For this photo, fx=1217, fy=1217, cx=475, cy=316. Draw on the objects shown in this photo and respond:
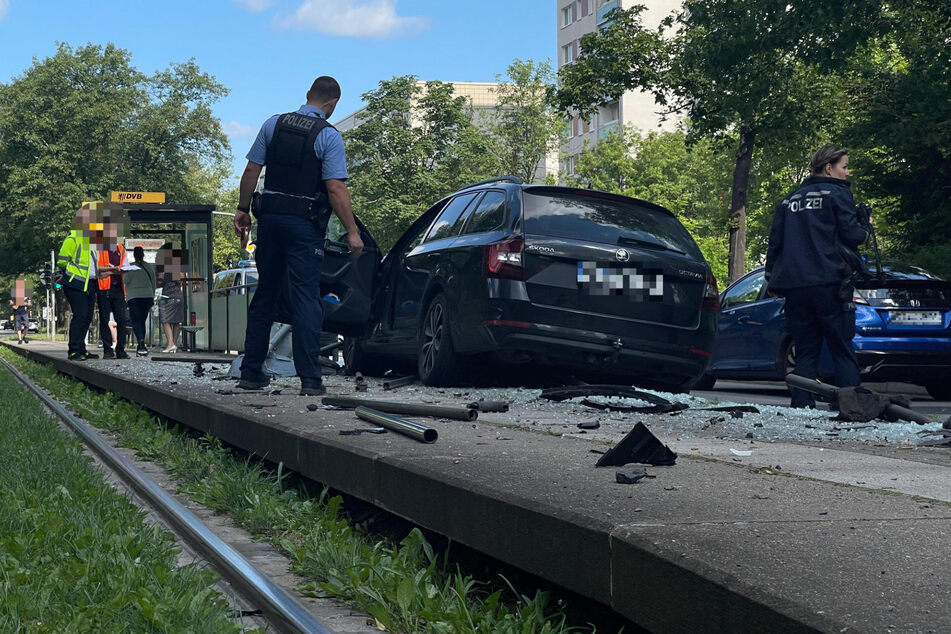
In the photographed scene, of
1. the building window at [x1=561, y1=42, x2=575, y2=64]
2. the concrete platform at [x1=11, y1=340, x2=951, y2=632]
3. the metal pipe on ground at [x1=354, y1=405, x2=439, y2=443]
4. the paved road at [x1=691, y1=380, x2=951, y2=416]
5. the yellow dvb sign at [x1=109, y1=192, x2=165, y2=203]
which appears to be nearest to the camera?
the concrete platform at [x1=11, y1=340, x2=951, y2=632]

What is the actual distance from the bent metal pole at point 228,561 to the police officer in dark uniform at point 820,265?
432 centimetres

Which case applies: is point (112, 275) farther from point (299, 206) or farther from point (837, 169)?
point (837, 169)

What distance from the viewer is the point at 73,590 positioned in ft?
11.5

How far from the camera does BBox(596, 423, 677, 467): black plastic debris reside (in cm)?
385

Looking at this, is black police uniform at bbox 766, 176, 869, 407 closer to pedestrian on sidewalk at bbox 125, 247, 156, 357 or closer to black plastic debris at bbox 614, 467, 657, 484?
black plastic debris at bbox 614, 467, 657, 484

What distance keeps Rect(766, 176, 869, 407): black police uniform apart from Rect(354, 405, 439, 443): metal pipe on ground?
3.57 metres

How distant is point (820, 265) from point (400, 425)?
4140 mm

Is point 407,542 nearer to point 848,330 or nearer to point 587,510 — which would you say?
point 587,510

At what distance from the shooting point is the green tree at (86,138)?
58200 mm

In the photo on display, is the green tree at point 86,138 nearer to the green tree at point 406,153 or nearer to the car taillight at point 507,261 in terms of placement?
the green tree at point 406,153

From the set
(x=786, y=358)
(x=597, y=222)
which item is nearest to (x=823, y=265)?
(x=597, y=222)

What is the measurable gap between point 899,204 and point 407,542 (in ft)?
52.8

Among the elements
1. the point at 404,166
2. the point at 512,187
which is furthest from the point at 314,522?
the point at 404,166

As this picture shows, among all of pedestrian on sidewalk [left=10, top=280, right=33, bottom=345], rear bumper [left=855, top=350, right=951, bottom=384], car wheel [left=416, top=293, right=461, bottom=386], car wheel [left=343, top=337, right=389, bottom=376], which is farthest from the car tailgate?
pedestrian on sidewalk [left=10, top=280, right=33, bottom=345]
